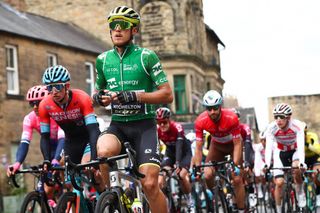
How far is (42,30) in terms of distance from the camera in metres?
34.4

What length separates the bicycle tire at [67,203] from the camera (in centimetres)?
763

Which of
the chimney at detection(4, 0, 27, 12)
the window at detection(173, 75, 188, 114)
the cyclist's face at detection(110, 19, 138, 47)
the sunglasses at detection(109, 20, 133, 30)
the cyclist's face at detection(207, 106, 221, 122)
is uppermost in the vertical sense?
the chimney at detection(4, 0, 27, 12)

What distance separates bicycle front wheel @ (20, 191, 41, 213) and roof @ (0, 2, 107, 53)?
1950 cm

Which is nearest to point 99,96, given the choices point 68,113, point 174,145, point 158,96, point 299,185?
point 158,96

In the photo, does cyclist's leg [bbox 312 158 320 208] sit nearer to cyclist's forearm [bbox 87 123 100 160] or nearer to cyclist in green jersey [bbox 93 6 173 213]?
cyclist's forearm [bbox 87 123 100 160]

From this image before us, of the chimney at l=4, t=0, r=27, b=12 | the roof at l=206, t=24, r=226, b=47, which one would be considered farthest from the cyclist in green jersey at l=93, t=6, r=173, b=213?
the roof at l=206, t=24, r=226, b=47

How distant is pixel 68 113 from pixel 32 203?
1.28 meters

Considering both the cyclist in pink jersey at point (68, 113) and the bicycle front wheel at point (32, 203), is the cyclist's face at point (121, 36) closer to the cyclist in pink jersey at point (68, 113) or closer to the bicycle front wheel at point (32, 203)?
the cyclist in pink jersey at point (68, 113)

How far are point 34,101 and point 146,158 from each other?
3.84m

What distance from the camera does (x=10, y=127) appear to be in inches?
1125

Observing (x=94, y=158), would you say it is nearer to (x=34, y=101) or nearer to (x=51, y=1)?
(x=34, y=101)

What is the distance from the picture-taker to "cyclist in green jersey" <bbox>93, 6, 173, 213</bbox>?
7.79 m

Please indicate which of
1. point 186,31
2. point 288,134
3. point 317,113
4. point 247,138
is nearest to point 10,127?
point 247,138

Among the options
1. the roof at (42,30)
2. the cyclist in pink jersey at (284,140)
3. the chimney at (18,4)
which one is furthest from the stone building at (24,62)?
the cyclist in pink jersey at (284,140)
